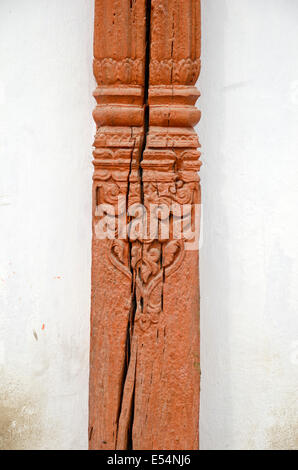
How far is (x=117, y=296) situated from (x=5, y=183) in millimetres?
748

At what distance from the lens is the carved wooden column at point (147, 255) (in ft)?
5.11

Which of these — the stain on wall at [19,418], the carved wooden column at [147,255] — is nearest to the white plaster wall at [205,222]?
the stain on wall at [19,418]

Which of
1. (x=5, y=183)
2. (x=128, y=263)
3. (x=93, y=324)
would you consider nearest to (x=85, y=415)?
(x=93, y=324)

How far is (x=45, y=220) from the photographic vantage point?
1.85m

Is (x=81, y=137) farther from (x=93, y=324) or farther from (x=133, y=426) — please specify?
(x=133, y=426)

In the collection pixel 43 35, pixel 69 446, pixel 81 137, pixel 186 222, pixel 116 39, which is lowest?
pixel 69 446

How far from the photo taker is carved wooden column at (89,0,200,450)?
1.56m

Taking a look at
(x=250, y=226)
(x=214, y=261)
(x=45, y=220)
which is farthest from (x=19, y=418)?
(x=250, y=226)

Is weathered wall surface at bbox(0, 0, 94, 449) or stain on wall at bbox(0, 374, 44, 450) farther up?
weathered wall surface at bbox(0, 0, 94, 449)

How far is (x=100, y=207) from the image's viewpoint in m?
1.59

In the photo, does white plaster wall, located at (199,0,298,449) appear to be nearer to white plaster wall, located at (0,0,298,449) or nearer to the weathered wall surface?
white plaster wall, located at (0,0,298,449)

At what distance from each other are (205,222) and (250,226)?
0.21 m

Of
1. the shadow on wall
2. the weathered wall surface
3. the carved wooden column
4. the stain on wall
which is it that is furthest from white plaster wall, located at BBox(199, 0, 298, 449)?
the stain on wall

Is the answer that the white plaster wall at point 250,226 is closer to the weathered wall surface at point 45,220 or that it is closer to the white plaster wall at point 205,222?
the white plaster wall at point 205,222
